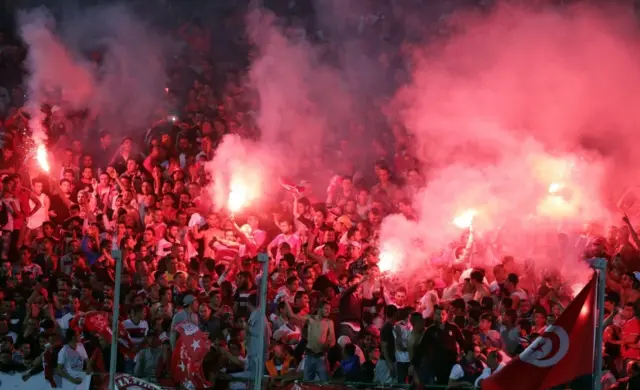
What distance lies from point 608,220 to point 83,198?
233 inches

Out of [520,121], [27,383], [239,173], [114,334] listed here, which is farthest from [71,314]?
[520,121]

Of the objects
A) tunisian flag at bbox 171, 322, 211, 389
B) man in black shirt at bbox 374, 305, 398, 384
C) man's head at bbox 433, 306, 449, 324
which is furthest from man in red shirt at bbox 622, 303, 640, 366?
tunisian flag at bbox 171, 322, 211, 389

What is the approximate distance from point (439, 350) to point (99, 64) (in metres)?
9.06

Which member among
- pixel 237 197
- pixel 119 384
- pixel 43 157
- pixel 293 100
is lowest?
pixel 119 384

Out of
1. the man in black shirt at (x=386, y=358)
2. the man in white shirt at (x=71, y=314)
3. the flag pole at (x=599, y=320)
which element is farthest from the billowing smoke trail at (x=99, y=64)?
the flag pole at (x=599, y=320)

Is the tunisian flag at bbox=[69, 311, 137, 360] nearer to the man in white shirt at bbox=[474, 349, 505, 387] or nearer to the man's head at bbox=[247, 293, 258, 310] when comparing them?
the man's head at bbox=[247, 293, 258, 310]

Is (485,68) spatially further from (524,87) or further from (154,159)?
(154,159)

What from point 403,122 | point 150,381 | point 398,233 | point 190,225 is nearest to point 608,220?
point 398,233

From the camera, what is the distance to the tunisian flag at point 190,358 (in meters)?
10.8

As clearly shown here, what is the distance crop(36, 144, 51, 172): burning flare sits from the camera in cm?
1561

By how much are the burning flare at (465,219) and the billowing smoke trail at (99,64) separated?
16.2 ft

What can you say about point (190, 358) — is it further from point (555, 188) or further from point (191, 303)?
point (555, 188)

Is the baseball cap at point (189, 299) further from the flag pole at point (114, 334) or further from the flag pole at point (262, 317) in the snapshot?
the flag pole at point (262, 317)

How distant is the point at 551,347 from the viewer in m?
9.30
